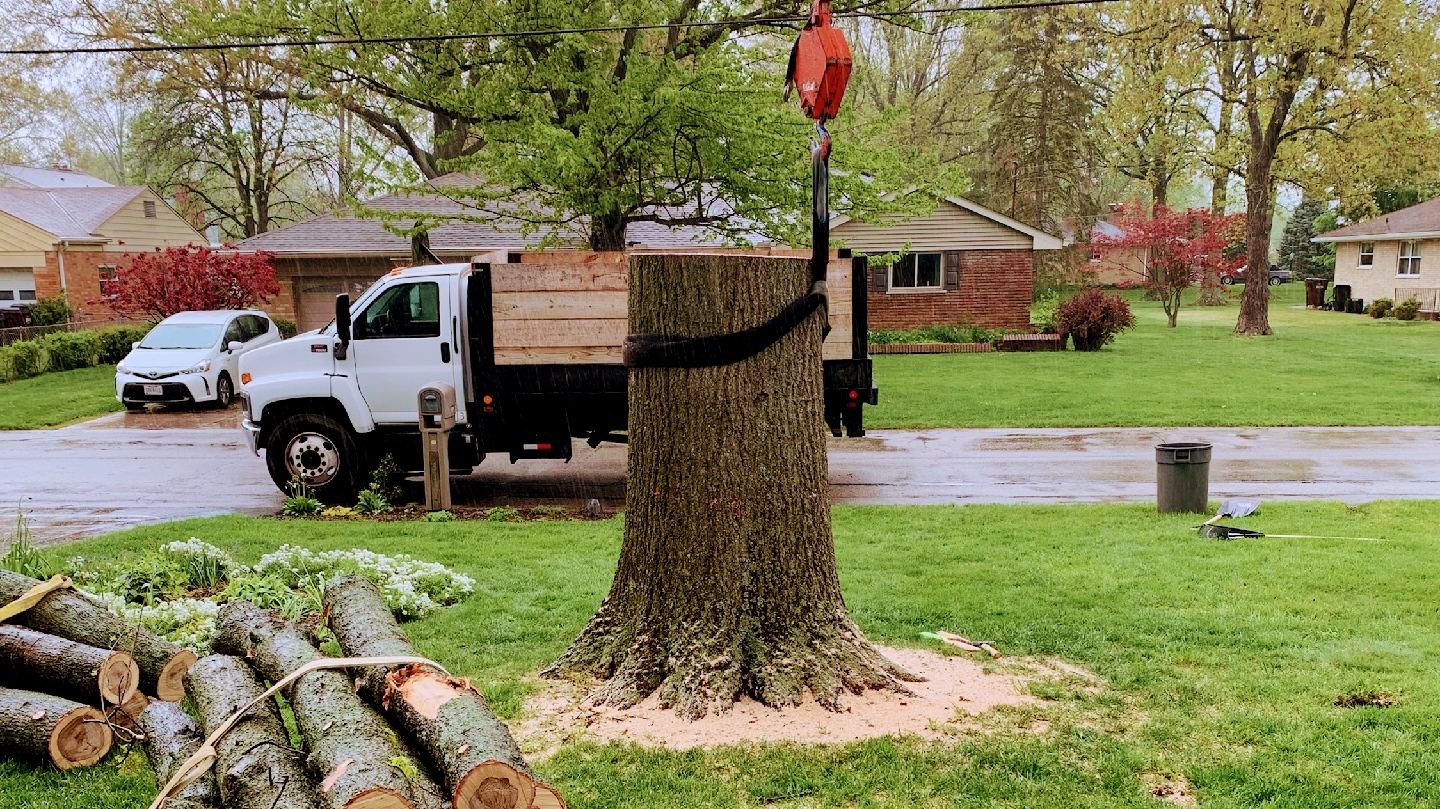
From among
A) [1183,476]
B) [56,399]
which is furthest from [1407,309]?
[56,399]

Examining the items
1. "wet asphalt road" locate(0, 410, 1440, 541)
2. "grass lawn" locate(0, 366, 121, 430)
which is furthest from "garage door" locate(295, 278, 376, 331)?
"wet asphalt road" locate(0, 410, 1440, 541)

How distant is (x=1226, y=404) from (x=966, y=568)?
37.6 feet

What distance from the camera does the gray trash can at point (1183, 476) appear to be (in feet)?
30.3

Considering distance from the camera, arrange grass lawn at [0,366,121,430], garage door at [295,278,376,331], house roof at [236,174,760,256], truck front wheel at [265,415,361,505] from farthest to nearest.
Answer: garage door at [295,278,376,331], house roof at [236,174,760,256], grass lawn at [0,366,121,430], truck front wheel at [265,415,361,505]

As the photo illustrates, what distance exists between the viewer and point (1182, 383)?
65.0 ft

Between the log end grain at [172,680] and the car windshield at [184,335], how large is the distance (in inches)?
656

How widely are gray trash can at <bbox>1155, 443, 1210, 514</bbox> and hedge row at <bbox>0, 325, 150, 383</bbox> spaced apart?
76.3 ft

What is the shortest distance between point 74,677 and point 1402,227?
1695 inches

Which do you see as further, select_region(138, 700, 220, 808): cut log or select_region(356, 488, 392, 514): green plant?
select_region(356, 488, 392, 514): green plant

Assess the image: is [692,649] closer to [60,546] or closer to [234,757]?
[234,757]

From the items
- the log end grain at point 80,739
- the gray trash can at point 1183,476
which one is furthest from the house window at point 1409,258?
the log end grain at point 80,739

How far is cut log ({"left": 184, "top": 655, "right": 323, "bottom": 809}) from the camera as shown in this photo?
333 cm

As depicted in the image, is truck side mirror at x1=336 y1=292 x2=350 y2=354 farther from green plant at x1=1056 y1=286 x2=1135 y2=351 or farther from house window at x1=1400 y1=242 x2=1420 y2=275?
house window at x1=1400 y1=242 x2=1420 y2=275

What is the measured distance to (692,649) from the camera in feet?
15.0
